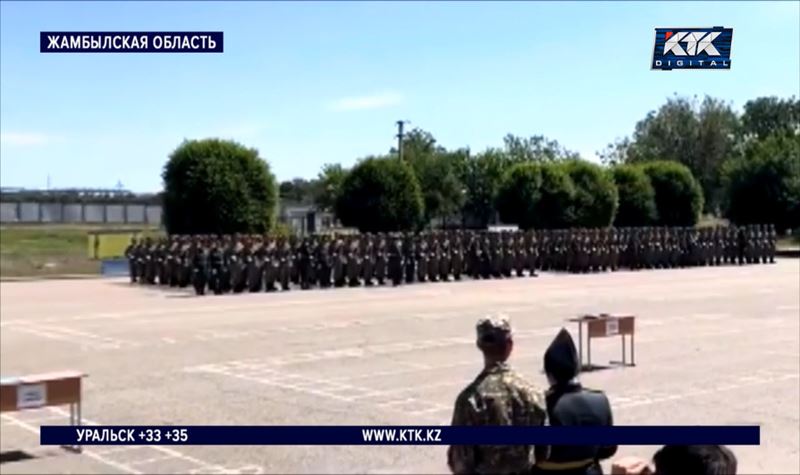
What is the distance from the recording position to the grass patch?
40.4m

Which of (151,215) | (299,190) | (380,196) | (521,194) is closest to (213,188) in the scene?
(380,196)

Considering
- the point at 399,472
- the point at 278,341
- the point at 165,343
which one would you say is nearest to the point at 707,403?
the point at 399,472

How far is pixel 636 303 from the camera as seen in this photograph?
1035 inches

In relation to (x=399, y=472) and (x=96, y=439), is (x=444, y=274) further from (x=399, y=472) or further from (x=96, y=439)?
(x=96, y=439)

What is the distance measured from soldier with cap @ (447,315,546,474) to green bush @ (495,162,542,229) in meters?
44.4

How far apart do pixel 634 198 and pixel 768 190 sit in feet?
27.0

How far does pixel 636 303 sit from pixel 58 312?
43.3ft

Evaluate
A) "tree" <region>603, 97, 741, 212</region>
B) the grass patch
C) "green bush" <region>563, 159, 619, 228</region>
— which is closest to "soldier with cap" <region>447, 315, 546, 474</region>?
the grass patch

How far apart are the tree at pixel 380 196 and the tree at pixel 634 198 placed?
13825 mm

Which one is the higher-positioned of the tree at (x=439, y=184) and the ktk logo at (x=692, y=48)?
the tree at (x=439, y=184)

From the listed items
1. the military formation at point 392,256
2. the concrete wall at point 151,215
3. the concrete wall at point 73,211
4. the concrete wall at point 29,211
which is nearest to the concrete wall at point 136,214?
the concrete wall at point 151,215

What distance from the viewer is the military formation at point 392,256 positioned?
29.7m

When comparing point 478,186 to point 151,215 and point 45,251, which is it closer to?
point 151,215

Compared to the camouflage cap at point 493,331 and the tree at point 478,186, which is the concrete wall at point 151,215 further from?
the camouflage cap at point 493,331
